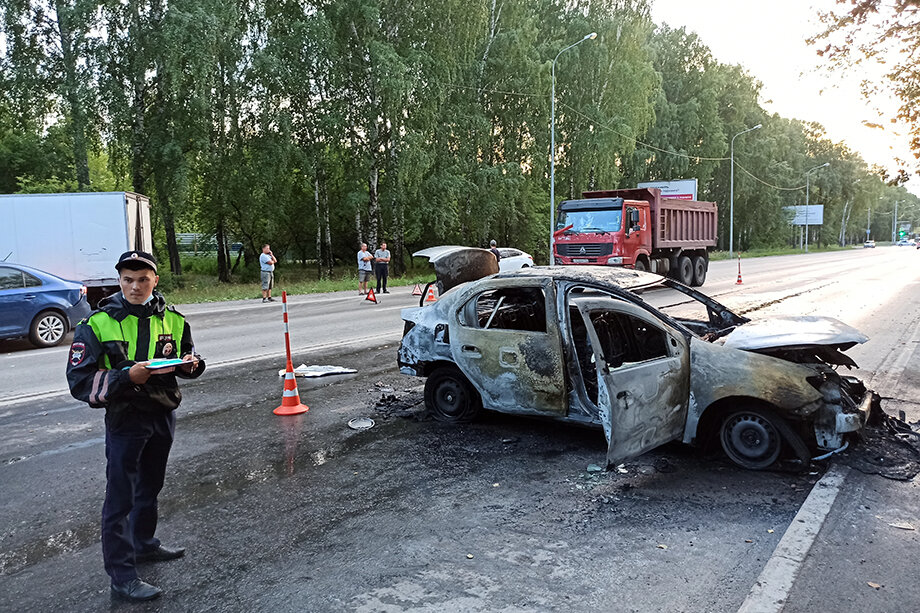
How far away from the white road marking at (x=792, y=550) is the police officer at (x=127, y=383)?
294 centimetres

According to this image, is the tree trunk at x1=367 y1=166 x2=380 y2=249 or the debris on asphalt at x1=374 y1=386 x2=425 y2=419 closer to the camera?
the debris on asphalt at x1=374 y1=386 x2=425 y2=419

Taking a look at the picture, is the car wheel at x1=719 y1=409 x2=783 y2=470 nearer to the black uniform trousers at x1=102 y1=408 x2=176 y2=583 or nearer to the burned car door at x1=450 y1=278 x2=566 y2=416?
the burned car door at x1=450 y1=278 x2=566 y2=416

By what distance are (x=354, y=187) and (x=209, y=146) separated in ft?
20.6

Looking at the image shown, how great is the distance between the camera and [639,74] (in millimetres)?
36906

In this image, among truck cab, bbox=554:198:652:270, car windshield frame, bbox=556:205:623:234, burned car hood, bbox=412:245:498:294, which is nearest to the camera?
burned car hood, bbox=412:245:498:294

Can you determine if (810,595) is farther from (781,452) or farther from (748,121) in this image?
(748,121)

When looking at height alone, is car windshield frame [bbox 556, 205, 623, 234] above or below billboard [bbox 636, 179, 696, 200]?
below

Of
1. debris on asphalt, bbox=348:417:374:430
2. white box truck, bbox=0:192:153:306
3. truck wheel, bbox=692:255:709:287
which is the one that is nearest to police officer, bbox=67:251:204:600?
debris on asphalt, bbox=348:417:374:430

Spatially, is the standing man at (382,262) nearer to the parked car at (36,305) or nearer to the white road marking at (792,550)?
the parked car at (36,305)

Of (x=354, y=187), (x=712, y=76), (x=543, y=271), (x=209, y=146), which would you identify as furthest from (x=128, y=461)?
(x=712, y=76)

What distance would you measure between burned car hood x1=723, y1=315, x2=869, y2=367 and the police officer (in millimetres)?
3924

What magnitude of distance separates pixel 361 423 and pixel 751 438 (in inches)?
134

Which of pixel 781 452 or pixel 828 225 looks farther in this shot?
pixel 828 225

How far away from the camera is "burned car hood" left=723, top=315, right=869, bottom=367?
4.63m
